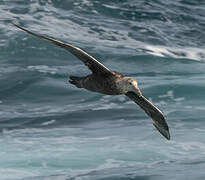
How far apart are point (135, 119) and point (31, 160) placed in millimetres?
5348

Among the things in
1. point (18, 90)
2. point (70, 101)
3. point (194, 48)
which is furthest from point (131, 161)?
point (194, 48)

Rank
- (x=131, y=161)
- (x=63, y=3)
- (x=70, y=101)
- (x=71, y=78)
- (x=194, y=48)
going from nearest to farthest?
(x=71, y=78) < (x=131, y=161) < (x=70, y=101) < (x=194, y=48) < (x=63, y=3)

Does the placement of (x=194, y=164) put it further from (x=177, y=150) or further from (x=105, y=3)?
(x=105, y=3)

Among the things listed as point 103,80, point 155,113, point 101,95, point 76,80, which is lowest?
point 101,95

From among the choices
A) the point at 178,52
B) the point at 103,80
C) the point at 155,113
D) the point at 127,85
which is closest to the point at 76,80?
the point at 103,80

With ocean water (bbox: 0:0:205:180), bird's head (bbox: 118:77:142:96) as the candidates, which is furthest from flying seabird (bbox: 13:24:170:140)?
ocean water (bbox: 0:0:205:180)

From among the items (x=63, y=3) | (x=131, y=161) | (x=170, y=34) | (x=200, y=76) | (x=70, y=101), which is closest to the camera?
(x=131, y=161)

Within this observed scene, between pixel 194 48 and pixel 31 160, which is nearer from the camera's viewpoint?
pixel 31 160

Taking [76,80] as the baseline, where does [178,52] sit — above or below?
below

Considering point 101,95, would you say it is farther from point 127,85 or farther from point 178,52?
point 127,85

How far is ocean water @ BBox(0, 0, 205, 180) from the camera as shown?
870 inches

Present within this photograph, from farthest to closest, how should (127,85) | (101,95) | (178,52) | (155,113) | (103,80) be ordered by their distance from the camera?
1. (178,52)
2. (101,95)
3. (155,113)
4. (103,80)
5. (127,85)

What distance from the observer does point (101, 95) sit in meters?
30.4

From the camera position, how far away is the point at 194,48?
125 feet
